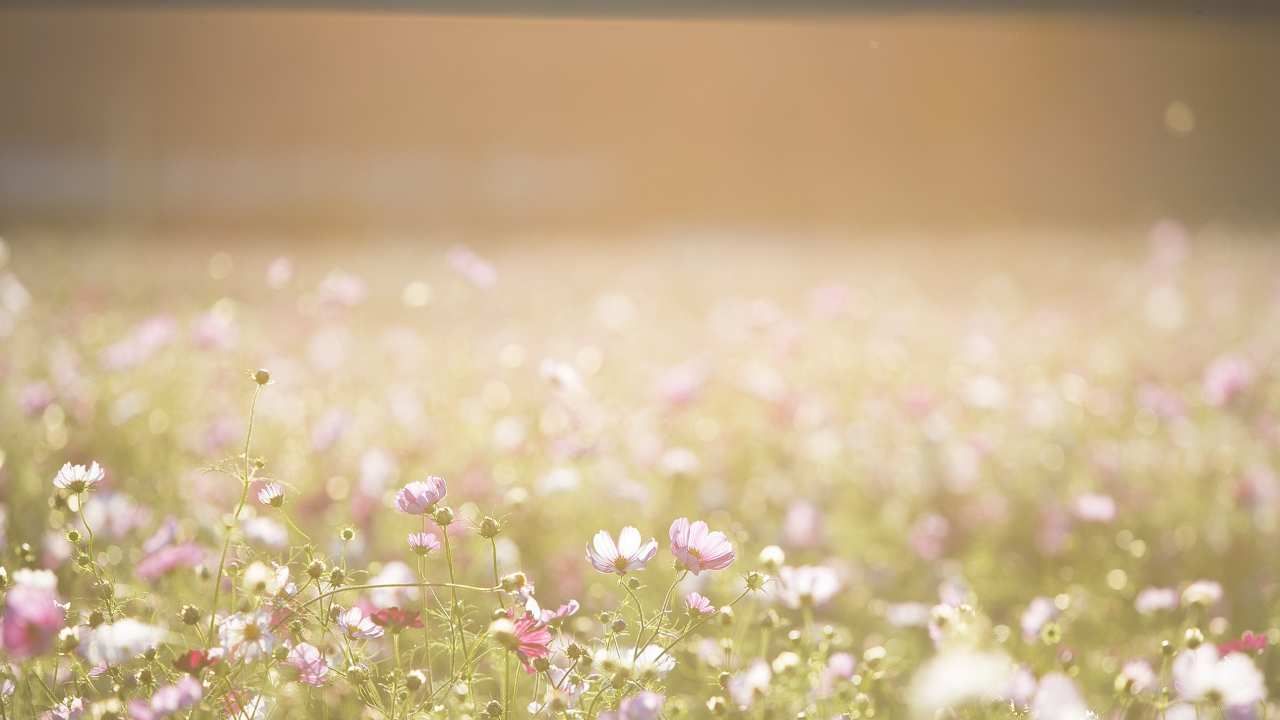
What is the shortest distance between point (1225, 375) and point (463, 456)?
4.80 ft

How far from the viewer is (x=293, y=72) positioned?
23.9 feet

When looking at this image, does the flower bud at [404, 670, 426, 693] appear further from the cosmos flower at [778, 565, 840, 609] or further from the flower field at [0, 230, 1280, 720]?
the cosmos flower at [778, 565, 840, 609]

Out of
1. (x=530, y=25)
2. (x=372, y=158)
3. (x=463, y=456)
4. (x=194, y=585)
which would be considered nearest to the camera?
(x=194, y=585)

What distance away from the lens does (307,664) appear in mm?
969

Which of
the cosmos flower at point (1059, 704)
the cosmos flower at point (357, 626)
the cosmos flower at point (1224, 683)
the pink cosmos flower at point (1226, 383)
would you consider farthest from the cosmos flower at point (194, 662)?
the pink cosmos flower at point (1226, 383)

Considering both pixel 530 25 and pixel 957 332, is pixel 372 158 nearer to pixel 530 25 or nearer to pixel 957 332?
pixel 530 25

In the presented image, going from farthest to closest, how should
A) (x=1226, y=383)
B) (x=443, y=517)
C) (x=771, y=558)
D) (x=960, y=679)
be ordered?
(x=1226, y=383)
(x=771, y=558)
(x=443, y=517)
(x=960, y=679)

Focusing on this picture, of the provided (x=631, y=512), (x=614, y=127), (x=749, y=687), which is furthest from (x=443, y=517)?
(x=614, y=127)

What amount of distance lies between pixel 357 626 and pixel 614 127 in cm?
817

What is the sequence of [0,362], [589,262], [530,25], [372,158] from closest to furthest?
[0,362] → [589,262] → [530,25] → [372,158]

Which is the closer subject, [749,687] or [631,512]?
[749,687]

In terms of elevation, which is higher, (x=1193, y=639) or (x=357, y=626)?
(x=1193, y=639)

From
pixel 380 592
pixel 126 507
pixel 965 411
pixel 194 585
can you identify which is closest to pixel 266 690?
pixel 380 592

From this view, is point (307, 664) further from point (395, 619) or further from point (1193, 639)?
point (1193, 639)
